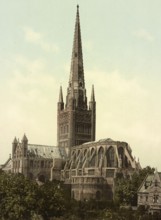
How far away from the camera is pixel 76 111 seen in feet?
573

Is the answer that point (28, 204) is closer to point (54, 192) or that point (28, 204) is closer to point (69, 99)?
point (54, 192)

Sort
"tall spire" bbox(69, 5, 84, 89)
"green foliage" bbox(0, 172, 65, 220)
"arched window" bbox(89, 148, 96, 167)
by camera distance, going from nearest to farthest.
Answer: "green foliage" bbox(0, 172, 65, 220) < "arched window" bbox(89, 148, 96, 167) < "tall spire" bbox(69, 5, 84, 89)

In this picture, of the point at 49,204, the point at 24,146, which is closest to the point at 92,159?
the point at 24,146

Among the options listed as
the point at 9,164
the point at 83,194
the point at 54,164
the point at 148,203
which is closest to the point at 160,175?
the point at 148,203

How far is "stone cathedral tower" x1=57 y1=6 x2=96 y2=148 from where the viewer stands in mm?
173462

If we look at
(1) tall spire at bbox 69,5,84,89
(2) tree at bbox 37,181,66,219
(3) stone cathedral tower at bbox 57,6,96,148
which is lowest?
(2) tree at bbox 37,181,66,219

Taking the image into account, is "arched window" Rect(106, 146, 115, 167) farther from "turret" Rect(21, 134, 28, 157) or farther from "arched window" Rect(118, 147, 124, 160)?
"turret" Rect(21, 134, 28, 157)

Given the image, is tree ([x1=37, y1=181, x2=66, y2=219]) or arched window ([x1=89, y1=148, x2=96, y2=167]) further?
arched window ([x1=89, y1=148, x2=96, y2=167])

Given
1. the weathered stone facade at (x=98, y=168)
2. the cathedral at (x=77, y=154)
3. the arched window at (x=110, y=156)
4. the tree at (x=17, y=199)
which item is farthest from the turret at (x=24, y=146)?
the tree at (x=17, y=199)

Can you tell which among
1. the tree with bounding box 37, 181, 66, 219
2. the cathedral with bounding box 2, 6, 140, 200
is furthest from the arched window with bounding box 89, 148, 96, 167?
the tree with bounding box 37, 181, 66, 219

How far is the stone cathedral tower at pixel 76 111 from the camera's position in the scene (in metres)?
173

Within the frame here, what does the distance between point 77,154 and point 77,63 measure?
35.2 m

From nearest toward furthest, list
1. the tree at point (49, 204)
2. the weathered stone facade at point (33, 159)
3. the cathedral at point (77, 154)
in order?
the tree at point (49, 204) → the cathedral at point (77, 154) → the weathered stone facade at point (33, 159)

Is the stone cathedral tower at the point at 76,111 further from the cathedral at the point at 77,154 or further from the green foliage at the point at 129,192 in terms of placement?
the green foliage at the point at 129,192
